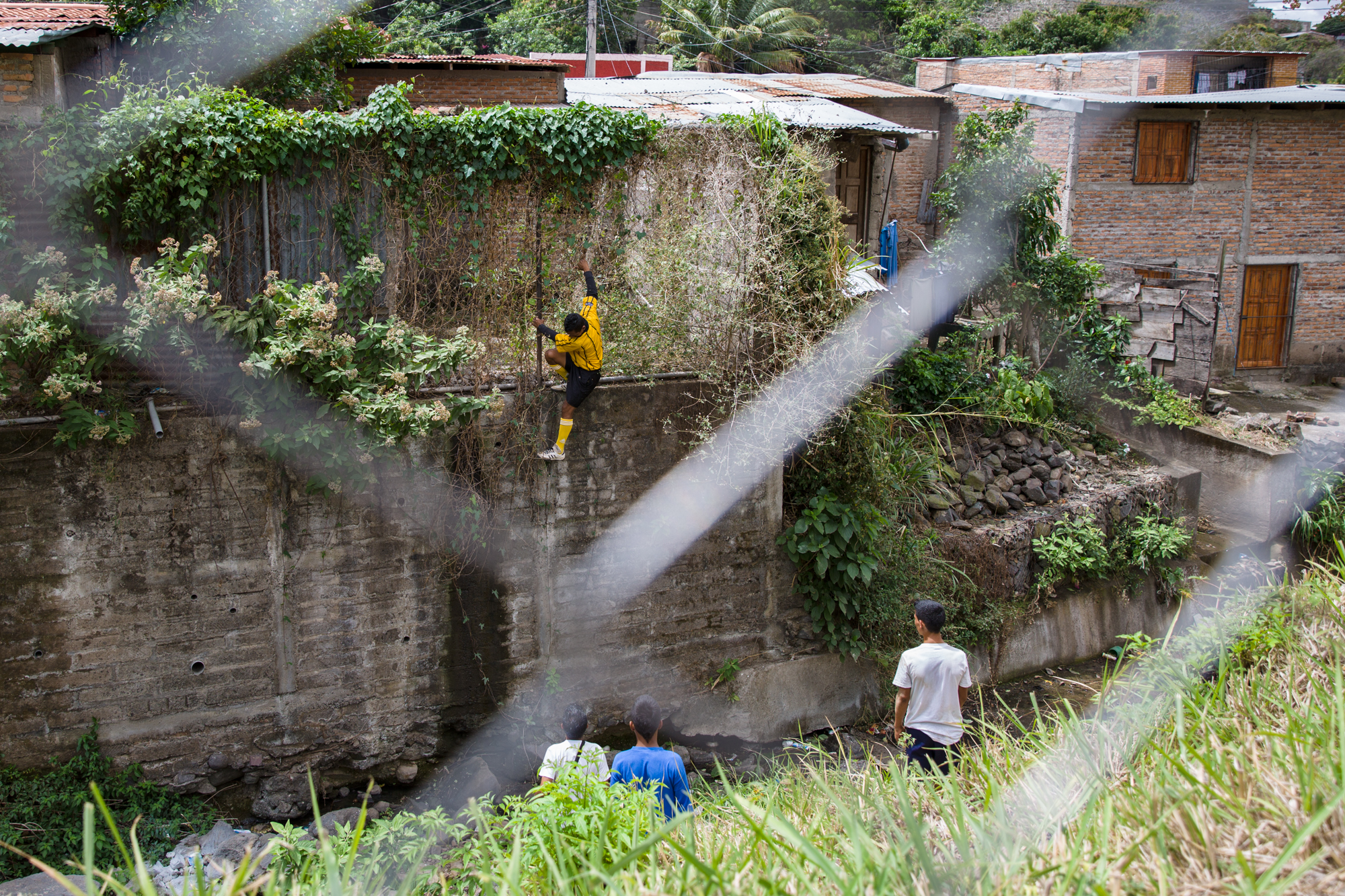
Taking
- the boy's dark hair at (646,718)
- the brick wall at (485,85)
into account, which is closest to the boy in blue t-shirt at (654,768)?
the boy's dark hair at (646,718)

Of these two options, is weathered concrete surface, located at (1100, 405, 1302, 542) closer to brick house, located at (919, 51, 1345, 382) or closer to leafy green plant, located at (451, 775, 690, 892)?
brick house, located at (919, 51, 1345, 382)

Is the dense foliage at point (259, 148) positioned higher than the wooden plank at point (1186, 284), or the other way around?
the dense foliage at point (259, 148)

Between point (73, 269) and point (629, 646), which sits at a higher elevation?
point (73, 269)

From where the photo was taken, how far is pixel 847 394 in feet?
24.1

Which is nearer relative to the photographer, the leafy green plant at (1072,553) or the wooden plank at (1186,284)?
the leafy green plant at (1072,553)

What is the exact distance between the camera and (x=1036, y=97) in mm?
14242

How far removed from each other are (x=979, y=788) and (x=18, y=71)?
24.1 feet

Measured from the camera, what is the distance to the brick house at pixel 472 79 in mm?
11328

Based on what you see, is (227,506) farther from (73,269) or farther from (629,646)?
(629,646)

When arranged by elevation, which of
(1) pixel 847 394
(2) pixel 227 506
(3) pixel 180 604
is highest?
(1) pixel 847 394

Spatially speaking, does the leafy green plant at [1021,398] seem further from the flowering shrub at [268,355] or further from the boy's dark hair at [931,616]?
the flowering shrub at [268,355]

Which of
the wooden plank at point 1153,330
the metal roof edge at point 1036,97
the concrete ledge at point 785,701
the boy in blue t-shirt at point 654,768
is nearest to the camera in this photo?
the boy in blue t-shirt at point 654,768

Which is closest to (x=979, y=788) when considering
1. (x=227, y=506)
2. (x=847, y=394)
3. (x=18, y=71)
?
(x=847, y=394)

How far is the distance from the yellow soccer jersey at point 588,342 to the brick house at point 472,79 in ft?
19.0
